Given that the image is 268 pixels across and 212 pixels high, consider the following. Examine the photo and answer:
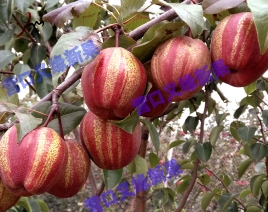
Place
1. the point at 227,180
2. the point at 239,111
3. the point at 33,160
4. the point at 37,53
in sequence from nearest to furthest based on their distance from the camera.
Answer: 1. the point at 33,160
2. the point at 37,53
3. the point at 239,111
4. the point at 227,180

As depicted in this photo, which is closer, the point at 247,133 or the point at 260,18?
the point at 260,18

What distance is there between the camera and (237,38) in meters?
0.57

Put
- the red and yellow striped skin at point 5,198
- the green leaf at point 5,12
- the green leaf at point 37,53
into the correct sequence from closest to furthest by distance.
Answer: the red and yellow striped skin at point 5,198 < the green leaf at point 5,12 < the green leaf at point 37,53

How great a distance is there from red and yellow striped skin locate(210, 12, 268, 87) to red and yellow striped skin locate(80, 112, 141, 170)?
0.22 metres

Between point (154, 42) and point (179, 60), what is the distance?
66 millimetres

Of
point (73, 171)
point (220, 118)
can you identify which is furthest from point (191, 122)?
point (73, 171)

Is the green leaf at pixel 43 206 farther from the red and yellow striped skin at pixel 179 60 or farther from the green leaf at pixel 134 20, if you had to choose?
the red and yellow striped skin at pixel 179 60

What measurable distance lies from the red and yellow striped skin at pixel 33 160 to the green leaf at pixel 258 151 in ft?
2.96

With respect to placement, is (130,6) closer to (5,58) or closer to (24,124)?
(24,124)

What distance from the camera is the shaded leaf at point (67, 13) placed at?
0.66 meters

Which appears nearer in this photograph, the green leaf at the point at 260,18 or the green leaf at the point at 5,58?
the green leaf at the point at 260,18

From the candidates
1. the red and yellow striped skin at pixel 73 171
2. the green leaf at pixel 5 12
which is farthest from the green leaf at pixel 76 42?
the green leaf at pixel 5 12

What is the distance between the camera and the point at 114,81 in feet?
1.94

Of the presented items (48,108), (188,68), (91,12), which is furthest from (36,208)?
(188,68)
